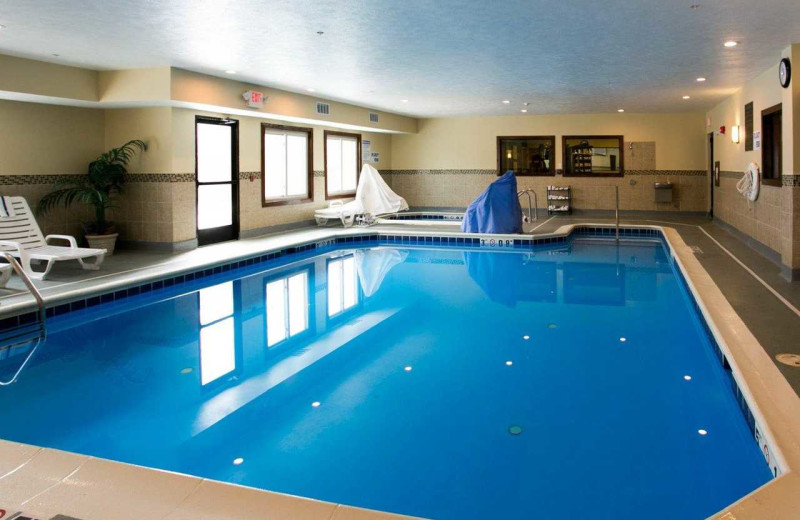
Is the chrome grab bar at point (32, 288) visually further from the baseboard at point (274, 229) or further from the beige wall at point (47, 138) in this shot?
the baseboard at point (274, 229)

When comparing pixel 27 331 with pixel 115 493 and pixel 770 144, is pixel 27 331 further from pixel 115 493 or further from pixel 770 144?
pixel 770 144

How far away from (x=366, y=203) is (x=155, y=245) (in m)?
4.67

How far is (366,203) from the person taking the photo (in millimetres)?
12461

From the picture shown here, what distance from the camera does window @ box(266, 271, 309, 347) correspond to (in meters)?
5.32

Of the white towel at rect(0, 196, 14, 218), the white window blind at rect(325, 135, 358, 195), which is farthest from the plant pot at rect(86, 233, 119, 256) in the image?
the white window blind at rect(325, 135, 358, 195)

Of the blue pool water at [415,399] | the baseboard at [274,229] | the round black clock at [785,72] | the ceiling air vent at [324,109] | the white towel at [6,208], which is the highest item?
the ceiling air vent at [324,109]

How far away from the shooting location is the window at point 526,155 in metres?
15.0

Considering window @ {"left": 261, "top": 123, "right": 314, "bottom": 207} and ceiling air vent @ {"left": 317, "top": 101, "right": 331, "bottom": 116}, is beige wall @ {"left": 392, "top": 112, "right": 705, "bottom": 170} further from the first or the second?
ceiling air vent @ {"left": 317, "top": 101, "right": 331, "bottom": 116}

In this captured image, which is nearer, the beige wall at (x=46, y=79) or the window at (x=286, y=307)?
the window at (x=286, y=307)

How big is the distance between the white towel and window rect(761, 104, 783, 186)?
342 inches

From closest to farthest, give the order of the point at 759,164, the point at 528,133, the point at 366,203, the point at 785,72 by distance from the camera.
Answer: the point at 785,72
the point at 759,164
the point at 366,203
the point at 528,133

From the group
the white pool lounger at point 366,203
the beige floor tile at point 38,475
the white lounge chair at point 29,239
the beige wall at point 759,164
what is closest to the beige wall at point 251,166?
the white pool lounger at point 366,203

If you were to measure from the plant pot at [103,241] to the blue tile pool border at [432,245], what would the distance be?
5.13 ft

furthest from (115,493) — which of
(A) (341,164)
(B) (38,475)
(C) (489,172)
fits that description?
(C) (489,172)
